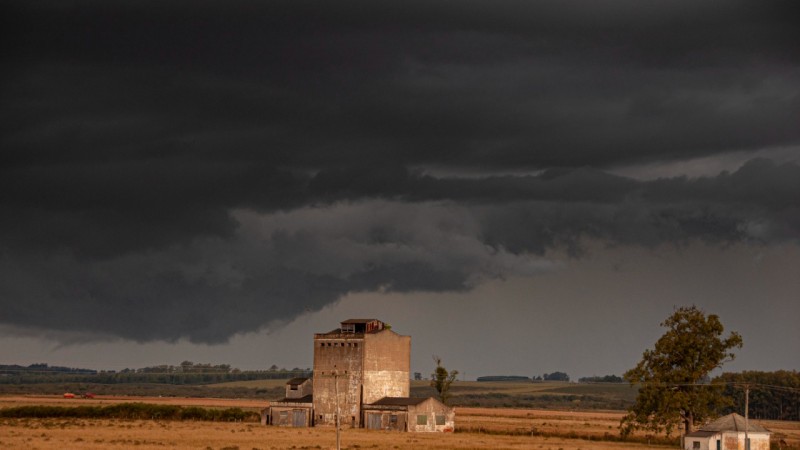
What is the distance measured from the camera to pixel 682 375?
92688 millimetres

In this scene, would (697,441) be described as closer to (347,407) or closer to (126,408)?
(347,407)

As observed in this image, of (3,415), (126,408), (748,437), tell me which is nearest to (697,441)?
(748,437)

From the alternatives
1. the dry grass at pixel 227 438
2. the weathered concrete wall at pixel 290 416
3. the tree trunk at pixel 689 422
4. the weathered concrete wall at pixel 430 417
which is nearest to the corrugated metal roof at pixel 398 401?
the weathered concrete wall at pixel 430 417

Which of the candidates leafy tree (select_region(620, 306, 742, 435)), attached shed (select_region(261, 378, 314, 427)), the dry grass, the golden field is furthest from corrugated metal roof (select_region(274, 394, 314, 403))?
leafy tree (select_region(620, 306, 742, 435))

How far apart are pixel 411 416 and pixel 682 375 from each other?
3076 cm

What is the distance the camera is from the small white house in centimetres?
8444

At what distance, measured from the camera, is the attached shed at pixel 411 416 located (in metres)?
112

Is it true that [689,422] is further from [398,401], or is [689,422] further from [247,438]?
A: [247,438]

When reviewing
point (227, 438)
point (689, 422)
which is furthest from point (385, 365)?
point (689, 422)

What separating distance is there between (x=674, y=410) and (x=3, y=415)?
254ft

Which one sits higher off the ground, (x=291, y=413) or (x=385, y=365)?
(x=385, y=365)

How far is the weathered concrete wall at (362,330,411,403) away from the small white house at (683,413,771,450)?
132 feet

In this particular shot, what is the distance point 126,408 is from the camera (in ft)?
424

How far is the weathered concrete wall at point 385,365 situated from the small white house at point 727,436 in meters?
40.3
